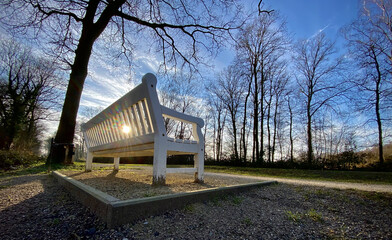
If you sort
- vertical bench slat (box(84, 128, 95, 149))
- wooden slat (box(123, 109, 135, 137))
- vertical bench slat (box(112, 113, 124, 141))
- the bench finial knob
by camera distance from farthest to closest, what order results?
1. vertical bench slat (box(84, 128, 95, 149))
2. vertical bench slat (box(112, 113, 124, 141))
3. wooden slat (box(123, 109, 135, 137))
4. the bench finial knob

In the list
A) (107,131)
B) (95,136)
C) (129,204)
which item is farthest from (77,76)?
(129,204)

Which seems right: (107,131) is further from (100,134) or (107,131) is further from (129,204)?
(129,204)

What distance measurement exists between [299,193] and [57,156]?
727 centimetres

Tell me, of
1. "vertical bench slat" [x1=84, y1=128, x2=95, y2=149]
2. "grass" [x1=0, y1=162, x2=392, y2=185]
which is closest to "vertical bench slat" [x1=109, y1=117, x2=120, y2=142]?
"vertical bench slat" [x1=84, y1=128, x2=95, y2=149]

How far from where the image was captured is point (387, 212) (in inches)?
89.7

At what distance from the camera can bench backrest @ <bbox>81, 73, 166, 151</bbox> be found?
2383mm

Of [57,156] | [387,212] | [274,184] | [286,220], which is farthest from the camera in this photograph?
[57,156]

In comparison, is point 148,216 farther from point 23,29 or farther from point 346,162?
point 346,162

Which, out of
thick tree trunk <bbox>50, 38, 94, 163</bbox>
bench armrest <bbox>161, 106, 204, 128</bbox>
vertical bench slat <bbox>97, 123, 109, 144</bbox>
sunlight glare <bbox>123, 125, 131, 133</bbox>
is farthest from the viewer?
thick tree trunk <bbox>50, 38, 94, 163</bbox>

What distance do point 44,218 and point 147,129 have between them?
4.59ft

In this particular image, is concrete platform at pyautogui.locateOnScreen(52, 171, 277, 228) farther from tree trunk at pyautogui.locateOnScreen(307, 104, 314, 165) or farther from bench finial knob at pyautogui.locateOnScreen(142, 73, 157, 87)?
tree trunk at pyautogui.locateOnScreen(307, 104, 314, 165)

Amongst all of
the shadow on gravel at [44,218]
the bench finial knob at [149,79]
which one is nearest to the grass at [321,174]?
the shadow on gravel at [44,218]

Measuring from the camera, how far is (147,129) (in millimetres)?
2621

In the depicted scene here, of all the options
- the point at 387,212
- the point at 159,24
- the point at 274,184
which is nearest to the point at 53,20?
the point at 159,24
